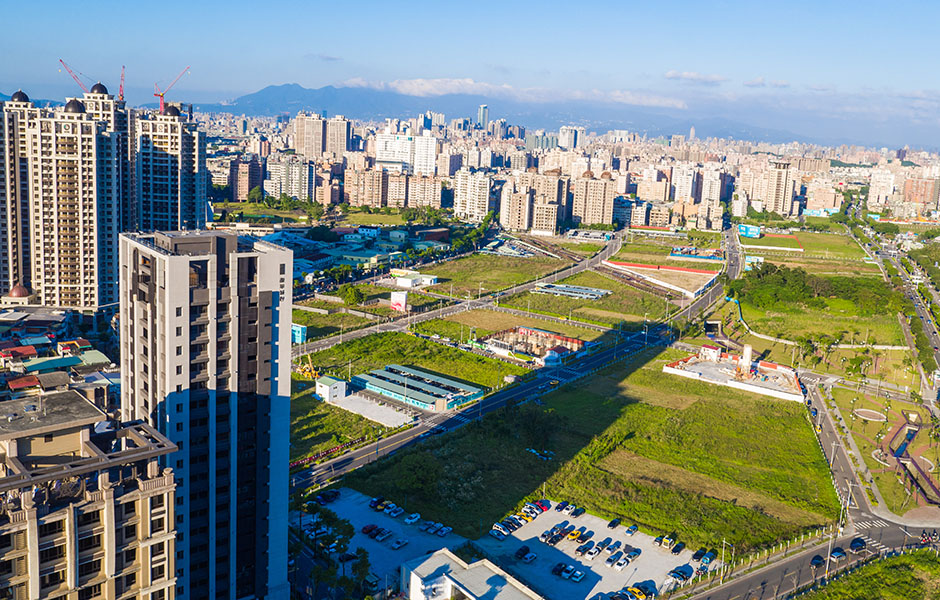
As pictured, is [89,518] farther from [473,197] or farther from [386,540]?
[473,197]

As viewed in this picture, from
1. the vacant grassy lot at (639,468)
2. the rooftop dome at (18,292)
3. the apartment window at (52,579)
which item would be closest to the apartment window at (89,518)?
the apartment window at (52,579)

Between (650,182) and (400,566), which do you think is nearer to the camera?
(400,566)

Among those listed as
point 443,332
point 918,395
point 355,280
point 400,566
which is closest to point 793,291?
point 918,395

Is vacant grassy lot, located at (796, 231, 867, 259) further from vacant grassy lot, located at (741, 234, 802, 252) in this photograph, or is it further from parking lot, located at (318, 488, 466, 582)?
parking lot, located at (318, 488, 466, 582)

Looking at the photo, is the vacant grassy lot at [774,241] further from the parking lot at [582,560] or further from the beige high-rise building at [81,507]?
the beige high-rise building at [81,507]

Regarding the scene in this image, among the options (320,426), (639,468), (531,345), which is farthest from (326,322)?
(639,468)

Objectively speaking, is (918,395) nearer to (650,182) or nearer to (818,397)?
(818,397)

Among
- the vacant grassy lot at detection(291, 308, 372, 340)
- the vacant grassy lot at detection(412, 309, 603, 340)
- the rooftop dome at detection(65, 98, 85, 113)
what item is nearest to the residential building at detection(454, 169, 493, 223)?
the vacant grassy lot at detection(412, 309, 603, 340)
